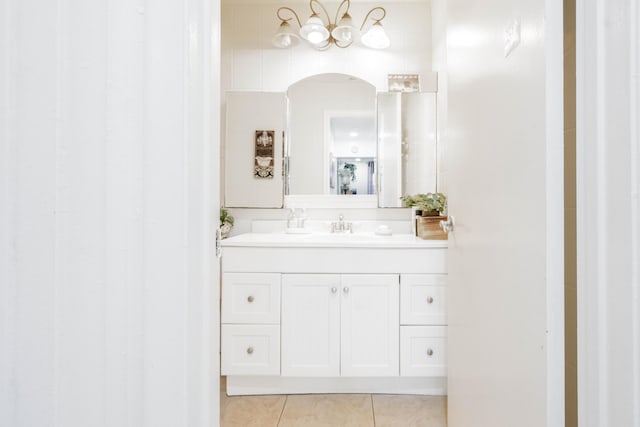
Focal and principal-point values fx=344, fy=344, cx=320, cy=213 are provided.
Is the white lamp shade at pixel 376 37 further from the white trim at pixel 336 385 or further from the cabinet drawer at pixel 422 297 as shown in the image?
the white trim at pixel 336 385

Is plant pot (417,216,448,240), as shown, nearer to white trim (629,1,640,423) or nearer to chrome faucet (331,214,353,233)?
chrome faucet (331,214,353,233)

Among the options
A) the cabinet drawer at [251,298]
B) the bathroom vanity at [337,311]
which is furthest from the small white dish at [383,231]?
the cabinet drawer at [251,298]

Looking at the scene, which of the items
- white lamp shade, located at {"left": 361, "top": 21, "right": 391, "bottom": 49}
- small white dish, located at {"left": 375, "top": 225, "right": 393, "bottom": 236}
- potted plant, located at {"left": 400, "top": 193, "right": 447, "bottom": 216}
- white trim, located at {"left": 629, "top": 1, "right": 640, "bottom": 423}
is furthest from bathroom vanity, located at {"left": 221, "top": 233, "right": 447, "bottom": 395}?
white lamp shade, located at {"left": 361, "top": 21, "right": 391, "bottom": 49}

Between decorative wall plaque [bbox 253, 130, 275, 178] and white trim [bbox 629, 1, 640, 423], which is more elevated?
decorative wall plaque [bbox 253, 130, 275, 178]

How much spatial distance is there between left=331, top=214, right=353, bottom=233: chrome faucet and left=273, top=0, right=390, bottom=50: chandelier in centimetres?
109

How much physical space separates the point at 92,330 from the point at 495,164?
99cm

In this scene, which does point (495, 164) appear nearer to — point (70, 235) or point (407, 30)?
point (70, 235)

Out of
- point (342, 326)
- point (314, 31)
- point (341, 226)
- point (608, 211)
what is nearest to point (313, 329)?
point (342, 326)

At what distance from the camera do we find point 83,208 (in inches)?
20.7

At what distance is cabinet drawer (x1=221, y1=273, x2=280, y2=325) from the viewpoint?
169 cm

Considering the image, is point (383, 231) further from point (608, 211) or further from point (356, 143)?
point (608, 211)

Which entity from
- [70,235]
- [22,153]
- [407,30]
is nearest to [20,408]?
[70,235]

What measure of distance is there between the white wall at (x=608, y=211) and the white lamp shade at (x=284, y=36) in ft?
5.85

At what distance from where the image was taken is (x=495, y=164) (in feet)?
3.14
